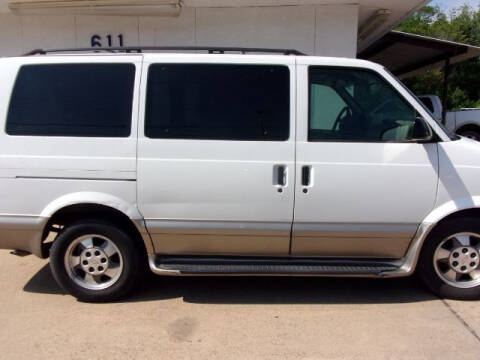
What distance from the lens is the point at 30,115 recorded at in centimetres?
347

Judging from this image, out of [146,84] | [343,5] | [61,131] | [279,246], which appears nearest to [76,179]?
[61,131]

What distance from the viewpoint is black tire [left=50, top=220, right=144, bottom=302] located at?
140 inches

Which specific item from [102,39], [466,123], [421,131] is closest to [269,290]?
[421,131]

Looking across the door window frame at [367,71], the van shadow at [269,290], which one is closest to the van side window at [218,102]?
the door window frame at [367,71]

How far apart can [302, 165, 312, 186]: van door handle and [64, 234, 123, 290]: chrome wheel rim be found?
171 cm

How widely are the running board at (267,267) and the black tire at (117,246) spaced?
20 cm

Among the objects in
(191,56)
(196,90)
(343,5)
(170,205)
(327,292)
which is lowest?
(327,292)

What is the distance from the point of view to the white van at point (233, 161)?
339cm

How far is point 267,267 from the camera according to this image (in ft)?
11.5

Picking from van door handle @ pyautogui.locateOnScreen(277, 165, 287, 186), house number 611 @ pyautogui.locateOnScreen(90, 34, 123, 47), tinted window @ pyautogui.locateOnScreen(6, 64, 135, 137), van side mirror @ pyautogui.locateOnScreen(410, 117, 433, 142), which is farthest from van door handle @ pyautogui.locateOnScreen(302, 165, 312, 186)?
house number 611 @ pyautogui.locateOnScreen(90, 34, 123, 47)

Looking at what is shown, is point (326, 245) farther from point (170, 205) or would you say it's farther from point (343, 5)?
point (343, 5)

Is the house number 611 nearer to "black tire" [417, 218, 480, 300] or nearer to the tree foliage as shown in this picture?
"black tire" [417, 218, 480, 300]

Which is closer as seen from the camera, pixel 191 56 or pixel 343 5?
pixel 191 56

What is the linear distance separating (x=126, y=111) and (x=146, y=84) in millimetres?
280
